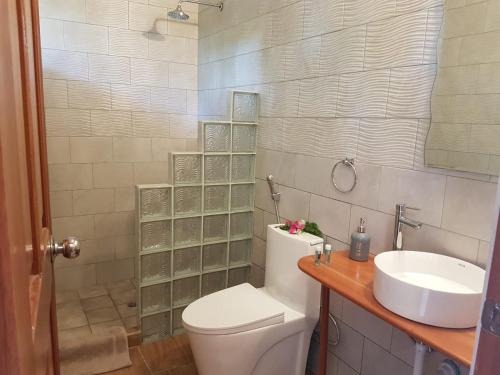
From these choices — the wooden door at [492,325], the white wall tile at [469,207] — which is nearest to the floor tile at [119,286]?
the white wall tile at [469,207]

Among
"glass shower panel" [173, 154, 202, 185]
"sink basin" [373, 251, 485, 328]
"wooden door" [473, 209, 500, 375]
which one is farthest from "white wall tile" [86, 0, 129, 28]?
"wooden door" [473, 209, 500, 375]

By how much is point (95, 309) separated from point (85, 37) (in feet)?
6.11

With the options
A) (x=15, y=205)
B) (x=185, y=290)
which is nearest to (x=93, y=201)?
(x=185, y=290)

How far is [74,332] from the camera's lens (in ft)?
7.47

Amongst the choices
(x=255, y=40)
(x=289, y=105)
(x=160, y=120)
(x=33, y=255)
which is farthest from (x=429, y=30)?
(x=160, y=120)

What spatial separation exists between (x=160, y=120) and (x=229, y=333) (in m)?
1.83

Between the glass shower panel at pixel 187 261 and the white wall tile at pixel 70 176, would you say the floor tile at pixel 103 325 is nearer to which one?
the glass shower panel at pixel 187 261

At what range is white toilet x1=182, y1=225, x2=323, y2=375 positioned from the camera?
1.67 meters

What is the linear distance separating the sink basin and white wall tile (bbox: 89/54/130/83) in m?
2.22

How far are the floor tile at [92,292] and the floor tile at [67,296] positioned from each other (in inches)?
1.3

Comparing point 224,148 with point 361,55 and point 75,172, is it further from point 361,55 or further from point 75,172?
point 75,172

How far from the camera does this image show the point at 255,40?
231 cm

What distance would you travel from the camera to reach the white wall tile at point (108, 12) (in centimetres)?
255

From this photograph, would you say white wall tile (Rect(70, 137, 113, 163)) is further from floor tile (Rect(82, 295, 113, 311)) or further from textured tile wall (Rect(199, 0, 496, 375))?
textured tile wall (Rect(199, 0, 496, 375))
